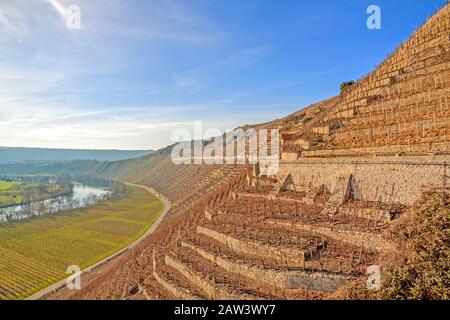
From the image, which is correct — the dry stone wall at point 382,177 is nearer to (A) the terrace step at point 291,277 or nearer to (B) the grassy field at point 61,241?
(A) the terrace step at point 291,277

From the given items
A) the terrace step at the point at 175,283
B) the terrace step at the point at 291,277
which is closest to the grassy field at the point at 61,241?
the terrace step at the point at 175,283

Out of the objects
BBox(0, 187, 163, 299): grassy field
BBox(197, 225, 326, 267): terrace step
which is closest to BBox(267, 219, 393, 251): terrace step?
BBox(197, 225, 326, 267): terrace step

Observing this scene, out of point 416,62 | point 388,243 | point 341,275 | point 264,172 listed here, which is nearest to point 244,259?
point 341,275

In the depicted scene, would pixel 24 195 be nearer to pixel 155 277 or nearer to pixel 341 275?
pixel 155 277

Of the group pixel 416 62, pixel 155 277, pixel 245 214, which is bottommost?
pixel 155 277

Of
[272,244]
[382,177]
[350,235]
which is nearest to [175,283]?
[272,244]

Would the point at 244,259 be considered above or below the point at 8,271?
above
